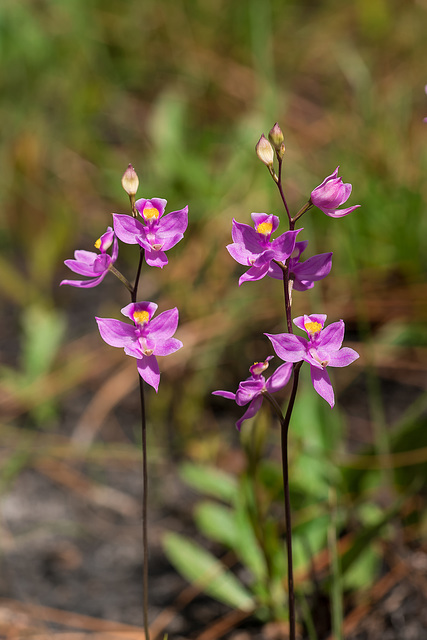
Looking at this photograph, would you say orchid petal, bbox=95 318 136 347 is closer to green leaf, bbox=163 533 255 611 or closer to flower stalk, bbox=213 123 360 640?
flower stalk, bbox=213 123 360 640

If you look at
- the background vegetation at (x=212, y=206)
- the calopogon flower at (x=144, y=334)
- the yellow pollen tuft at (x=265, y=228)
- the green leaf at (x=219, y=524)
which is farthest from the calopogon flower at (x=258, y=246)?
the green leaf at (x=219, y=524)

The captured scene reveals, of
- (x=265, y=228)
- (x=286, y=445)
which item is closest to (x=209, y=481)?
(x=286, y=445)

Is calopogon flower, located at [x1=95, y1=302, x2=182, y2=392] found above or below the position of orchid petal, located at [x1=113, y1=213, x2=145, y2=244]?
below

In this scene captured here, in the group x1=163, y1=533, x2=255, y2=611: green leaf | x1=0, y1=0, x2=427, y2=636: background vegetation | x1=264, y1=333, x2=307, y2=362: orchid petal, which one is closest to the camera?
x1=264, y1=333, x2=307, y2=362: orchid petal

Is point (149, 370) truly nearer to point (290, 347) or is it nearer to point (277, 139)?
point (290, 347)

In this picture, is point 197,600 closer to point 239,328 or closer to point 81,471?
point 81,471

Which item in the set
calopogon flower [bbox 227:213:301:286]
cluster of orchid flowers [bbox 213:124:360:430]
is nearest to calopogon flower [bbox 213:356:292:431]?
cluster of orchid flowers [bbox 213:124:360:430]
